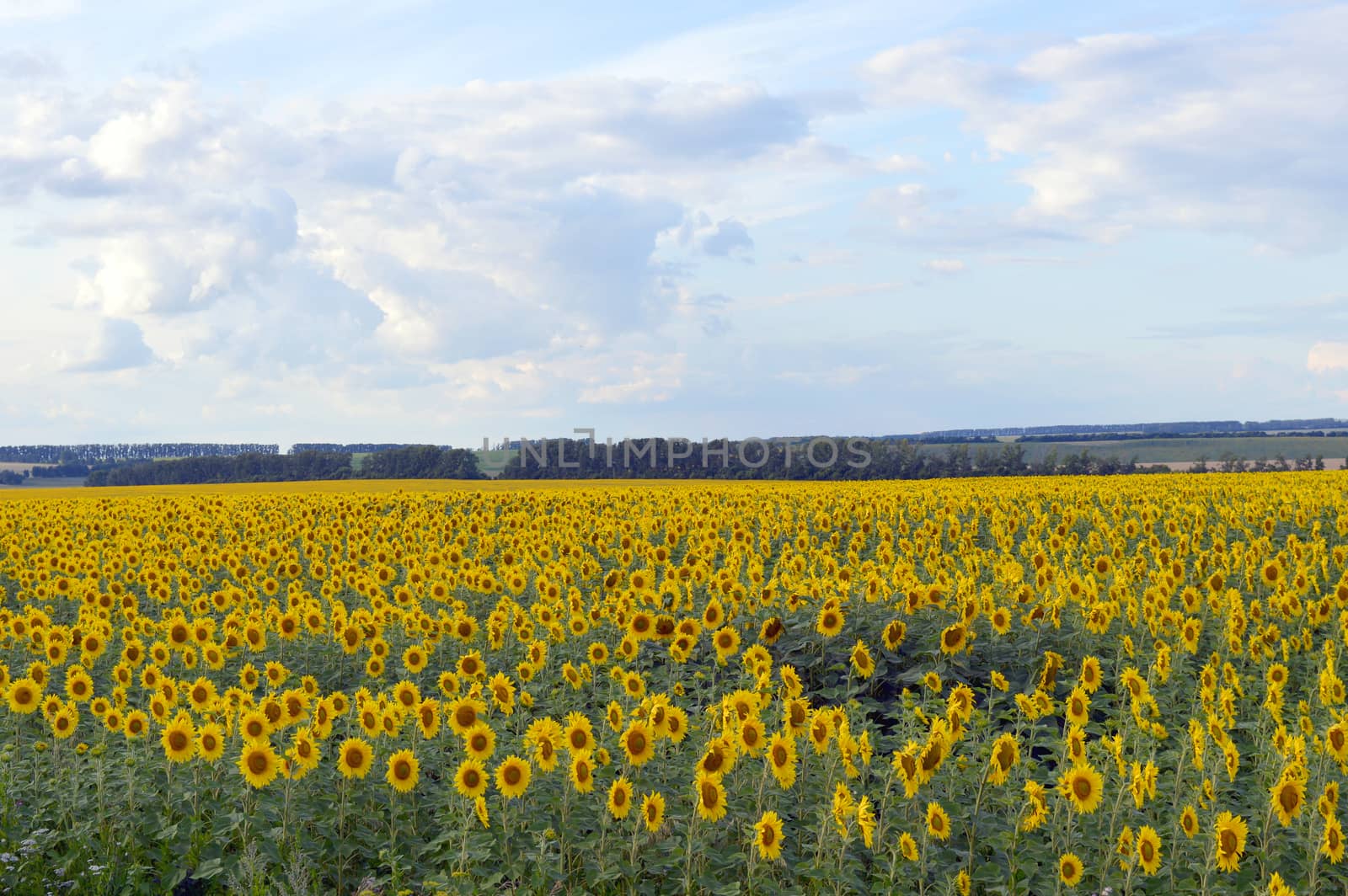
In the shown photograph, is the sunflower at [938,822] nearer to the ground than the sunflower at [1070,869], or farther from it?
farther from it

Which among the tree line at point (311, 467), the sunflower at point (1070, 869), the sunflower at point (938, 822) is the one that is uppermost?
the tree line at point (311, 467)

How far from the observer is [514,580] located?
15.5 metres

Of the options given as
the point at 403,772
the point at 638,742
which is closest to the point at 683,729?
the point at 638,742

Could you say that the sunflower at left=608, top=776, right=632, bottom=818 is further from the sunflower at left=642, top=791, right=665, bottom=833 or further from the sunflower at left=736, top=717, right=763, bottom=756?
the sunflower at left=736, top=717, right=763, bottom=756

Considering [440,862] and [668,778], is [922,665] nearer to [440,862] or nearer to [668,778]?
[668,778]

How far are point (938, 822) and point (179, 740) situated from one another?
5.91 m

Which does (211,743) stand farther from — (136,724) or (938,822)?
(938,822)

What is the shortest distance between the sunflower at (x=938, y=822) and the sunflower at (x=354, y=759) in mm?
4111

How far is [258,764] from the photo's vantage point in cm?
802

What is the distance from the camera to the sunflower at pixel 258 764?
7.96m

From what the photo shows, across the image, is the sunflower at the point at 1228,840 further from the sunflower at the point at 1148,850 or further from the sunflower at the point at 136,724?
the sunflower at the point at 136,724

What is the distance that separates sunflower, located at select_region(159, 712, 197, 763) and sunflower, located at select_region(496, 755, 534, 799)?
113 inches

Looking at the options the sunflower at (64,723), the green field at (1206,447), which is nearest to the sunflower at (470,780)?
the sunflower at (64,723)

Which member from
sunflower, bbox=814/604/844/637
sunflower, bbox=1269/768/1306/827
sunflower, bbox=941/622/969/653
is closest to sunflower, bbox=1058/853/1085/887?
sunflower, bbox=1269/768/1306/827
